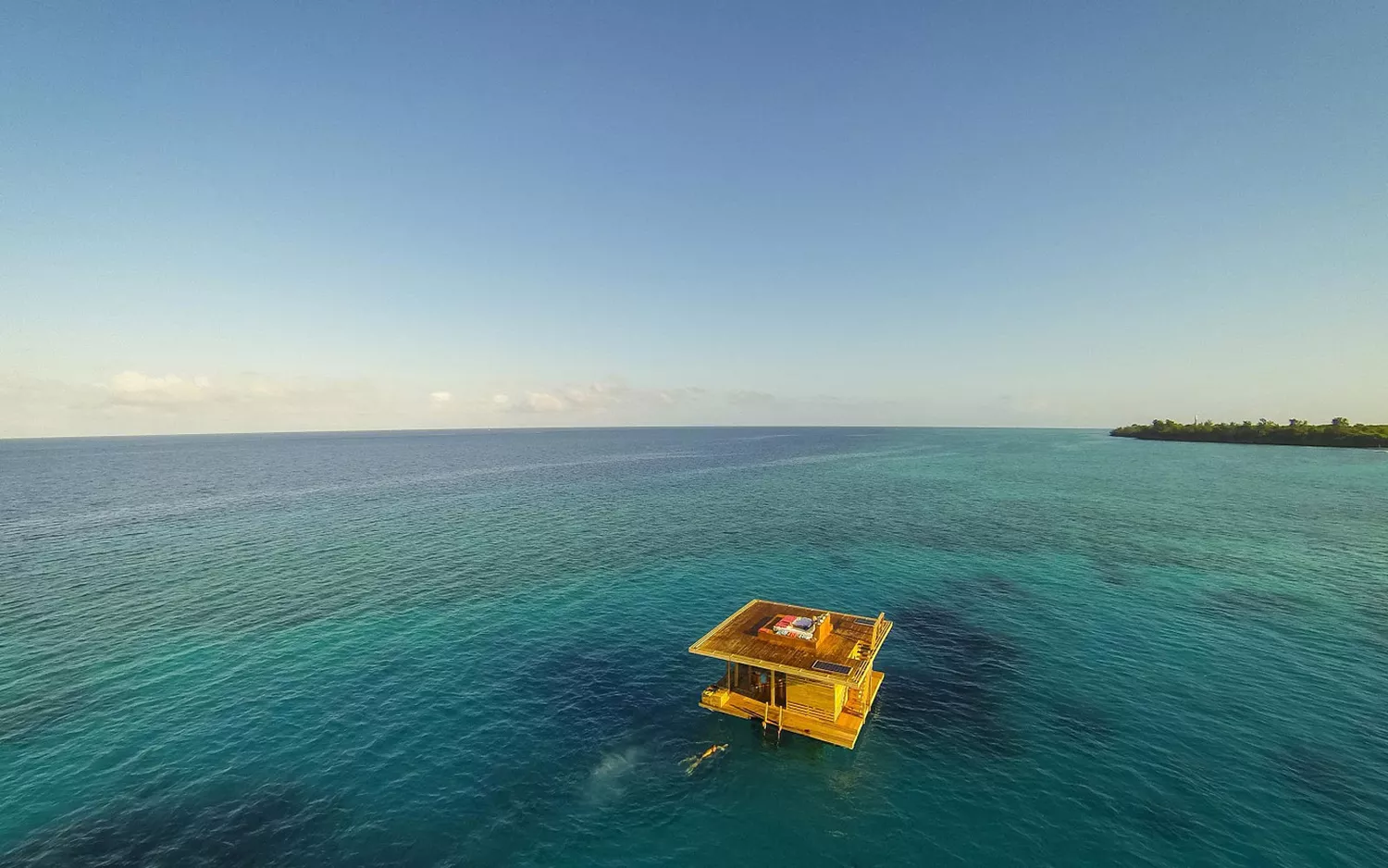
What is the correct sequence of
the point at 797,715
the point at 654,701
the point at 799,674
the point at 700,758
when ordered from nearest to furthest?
the point at 700,758 → the point at 799,674 → the point at 797,715 → the point at 654,701

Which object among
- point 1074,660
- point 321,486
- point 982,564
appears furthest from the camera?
point 321,486

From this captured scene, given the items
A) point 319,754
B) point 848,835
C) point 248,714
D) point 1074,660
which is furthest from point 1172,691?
point 248,714

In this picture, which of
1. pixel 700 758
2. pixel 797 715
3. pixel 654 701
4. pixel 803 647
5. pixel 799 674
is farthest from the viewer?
pixel 654 701

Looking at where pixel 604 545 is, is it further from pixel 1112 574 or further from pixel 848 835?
pixel 1112 574

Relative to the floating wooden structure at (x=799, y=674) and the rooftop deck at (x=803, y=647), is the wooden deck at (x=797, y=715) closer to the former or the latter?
the floating wooden structure at (x=799, y=674)

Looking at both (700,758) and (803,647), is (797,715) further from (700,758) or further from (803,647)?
(700,758)

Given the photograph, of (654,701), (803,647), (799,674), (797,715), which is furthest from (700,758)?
(803,647)

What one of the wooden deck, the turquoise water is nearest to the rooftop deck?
the wooden deck

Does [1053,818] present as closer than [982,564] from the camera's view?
Yes

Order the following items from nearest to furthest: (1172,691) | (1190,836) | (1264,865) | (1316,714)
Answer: (1264,865) < (1190,836) < (1316,714) < (1172,691)
